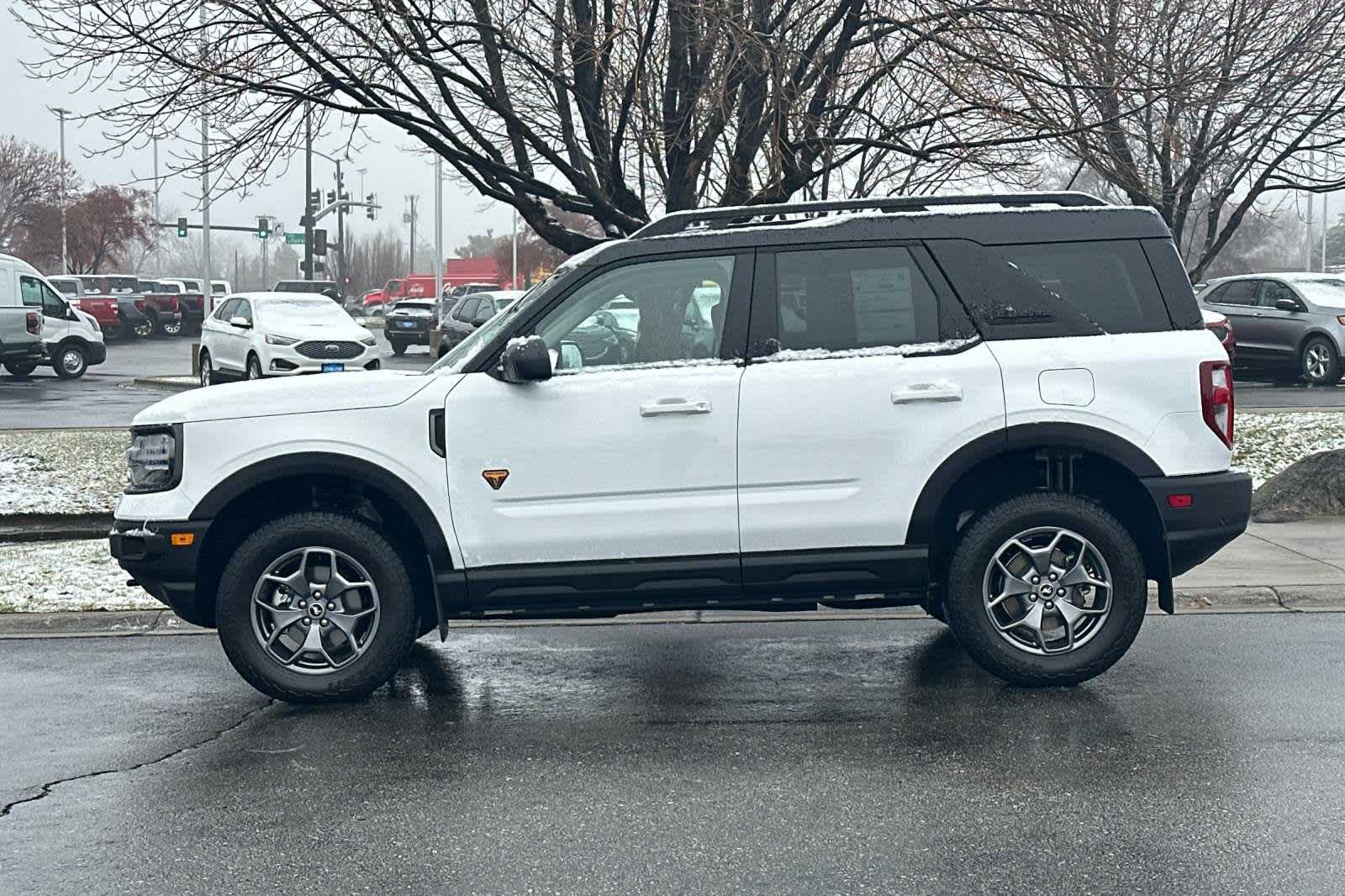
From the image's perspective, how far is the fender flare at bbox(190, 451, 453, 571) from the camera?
6227mm

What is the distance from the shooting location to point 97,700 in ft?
21.6

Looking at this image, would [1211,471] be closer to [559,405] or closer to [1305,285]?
[559,405]

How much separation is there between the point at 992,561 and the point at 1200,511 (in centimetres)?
90

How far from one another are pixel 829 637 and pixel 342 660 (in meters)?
2.62

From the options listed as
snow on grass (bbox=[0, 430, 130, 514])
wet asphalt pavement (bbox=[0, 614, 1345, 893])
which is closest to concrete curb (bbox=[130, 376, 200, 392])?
snow on grass (bbox=[0, 430, 130, 514])

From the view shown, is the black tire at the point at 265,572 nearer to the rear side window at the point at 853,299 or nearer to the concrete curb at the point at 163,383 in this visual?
the rear side window at the point at 853,299

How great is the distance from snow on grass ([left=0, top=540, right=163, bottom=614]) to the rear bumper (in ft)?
17.9

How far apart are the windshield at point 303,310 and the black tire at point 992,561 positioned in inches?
787

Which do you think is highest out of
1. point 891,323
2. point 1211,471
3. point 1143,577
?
point 891,323

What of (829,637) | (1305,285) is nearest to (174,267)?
(1305,285)

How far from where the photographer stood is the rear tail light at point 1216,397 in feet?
20.7

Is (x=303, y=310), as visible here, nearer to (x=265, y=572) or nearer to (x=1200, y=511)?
(x=265, y=572)

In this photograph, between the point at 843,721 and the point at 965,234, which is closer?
the point at 843,721

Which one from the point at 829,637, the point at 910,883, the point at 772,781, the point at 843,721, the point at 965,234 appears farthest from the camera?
the point at 829,637
